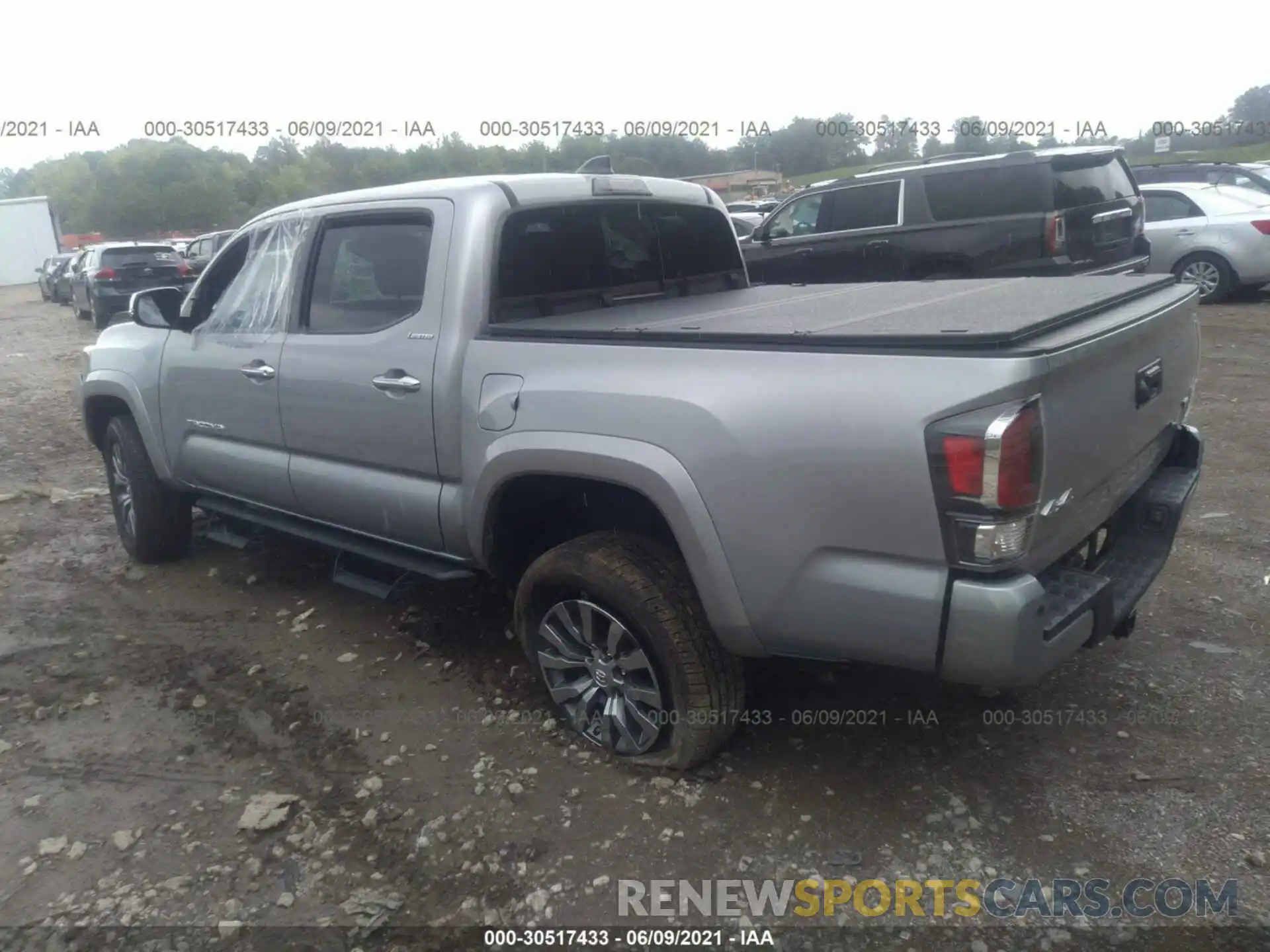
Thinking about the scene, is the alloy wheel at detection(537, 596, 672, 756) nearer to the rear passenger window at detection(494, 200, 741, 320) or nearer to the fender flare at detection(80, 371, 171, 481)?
the rear passenger window at detection(494, 200, 741, 320)

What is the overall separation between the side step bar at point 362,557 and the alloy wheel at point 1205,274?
10.5 meters

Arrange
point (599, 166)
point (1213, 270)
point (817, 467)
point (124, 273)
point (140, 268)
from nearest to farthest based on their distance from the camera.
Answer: point (817, 467) < point (599, 166) < point (1213, 270) < point (124, 273) < point (140, 268)

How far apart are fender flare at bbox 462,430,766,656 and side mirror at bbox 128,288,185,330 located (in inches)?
97.2

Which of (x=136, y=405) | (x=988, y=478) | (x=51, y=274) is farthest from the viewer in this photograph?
(x=51, y=274)

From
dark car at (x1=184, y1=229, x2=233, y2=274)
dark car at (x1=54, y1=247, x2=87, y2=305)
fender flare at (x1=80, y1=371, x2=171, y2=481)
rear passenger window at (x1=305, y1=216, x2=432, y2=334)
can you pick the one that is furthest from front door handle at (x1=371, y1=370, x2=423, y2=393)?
dark car at (x1=54, y1=247, x2=87, y2=305)

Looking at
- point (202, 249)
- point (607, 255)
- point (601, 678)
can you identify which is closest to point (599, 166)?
point (607, 255)

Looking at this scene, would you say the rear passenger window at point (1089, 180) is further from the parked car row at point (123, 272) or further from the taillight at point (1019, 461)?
the parked car row at point (123, 272)

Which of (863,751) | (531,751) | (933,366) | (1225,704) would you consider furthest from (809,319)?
(1225,704)

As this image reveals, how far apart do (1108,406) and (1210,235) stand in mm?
10097

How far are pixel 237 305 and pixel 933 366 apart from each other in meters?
3.27

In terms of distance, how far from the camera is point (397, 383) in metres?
3.47

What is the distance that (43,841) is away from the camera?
119 inches

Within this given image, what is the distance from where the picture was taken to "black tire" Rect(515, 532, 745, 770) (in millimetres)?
2918

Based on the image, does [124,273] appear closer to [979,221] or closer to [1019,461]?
[979,221]
